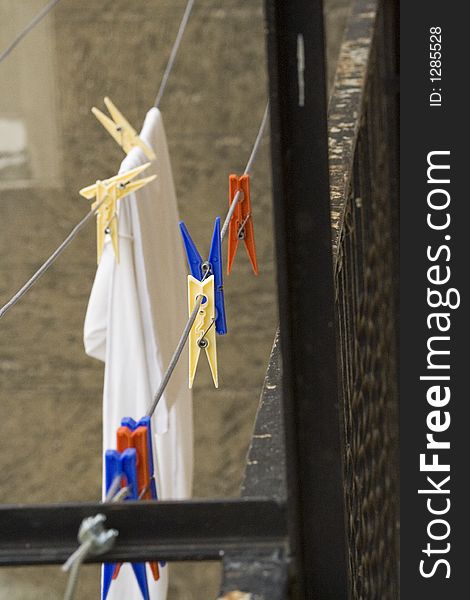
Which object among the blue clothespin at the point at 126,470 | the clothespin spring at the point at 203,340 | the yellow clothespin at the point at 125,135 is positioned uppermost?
the yellow clothespin at the point at 125,135

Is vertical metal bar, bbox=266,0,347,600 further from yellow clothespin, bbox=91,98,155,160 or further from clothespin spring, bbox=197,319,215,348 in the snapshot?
yellow clothespin, bbox=91,98,155,160

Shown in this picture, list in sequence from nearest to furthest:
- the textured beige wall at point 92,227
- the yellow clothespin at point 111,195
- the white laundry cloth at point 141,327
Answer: the yellow clothespin at point 111,195
the white laundry cloth at point 141,327
the textured beige wall at point 92,227

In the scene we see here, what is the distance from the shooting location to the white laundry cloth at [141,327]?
2045 mm

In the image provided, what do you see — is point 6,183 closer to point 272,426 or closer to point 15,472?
point 15,472

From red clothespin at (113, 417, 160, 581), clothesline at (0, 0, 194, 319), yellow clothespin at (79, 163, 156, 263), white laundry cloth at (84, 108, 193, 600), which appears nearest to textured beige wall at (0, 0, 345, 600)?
clothesline at (0, 0, 194, 319)

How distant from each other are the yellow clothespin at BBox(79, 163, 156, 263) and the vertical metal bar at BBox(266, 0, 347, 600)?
1163mm

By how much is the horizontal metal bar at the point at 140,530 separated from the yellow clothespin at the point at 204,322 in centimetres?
56

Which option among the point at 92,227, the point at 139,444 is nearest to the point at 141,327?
the point at 139,444

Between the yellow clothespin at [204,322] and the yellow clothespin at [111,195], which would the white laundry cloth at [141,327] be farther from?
the yellow clothespin at [204,322]

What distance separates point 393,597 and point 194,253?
1.34 meters

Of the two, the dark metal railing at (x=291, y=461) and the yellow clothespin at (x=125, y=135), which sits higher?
the yellow clothespin at (x=125, y=135)

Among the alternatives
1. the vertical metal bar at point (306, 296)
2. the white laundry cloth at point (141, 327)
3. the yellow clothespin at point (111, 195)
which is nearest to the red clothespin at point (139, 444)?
the vertical metal bar at point (306, 296)

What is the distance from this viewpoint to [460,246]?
132 centimetres

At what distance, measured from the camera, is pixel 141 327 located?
6.77ft
